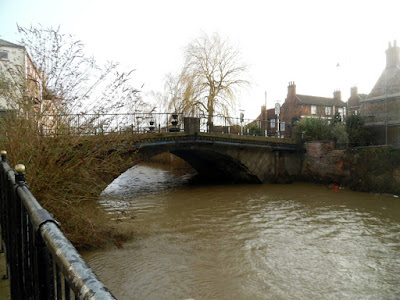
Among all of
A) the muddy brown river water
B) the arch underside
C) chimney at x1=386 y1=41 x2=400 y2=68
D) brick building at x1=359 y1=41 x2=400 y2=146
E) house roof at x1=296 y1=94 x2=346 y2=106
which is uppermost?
chimney at x1=386 y1=41 x2=400 y2=68

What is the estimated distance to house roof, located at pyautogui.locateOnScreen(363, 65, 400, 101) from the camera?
22.4 meters

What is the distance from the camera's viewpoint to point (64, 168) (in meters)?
6.12

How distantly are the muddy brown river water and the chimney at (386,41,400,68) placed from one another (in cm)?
1367

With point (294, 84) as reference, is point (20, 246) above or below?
below

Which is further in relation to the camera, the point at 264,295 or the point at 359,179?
the point at 359,179

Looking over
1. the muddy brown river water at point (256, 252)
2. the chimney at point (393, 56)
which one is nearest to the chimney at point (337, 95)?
the chimney at point (393, 56)

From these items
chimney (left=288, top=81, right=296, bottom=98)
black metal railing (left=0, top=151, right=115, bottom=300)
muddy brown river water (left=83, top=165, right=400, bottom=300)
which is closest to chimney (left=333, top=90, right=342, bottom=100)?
chimney (left=288, top=81, right=296, bottom=98)

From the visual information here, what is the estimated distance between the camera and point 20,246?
1937 mm

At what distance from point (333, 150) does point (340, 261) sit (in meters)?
12.7

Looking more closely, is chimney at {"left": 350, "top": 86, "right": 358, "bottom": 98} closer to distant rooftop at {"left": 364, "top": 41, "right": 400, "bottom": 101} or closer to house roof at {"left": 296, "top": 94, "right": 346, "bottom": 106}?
house roof at {"left": 296, "top": 94, "right": 346, "bottom": 106}

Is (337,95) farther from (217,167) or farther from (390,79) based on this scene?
(217,167)

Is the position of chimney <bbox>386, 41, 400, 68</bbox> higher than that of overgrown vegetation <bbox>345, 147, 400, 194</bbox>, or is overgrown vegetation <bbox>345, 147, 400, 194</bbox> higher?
chimney <bbox>386, 41, 400, 68</bbox>

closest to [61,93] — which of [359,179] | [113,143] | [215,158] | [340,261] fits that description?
[113,143]

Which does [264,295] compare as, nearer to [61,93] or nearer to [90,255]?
[90,255]
